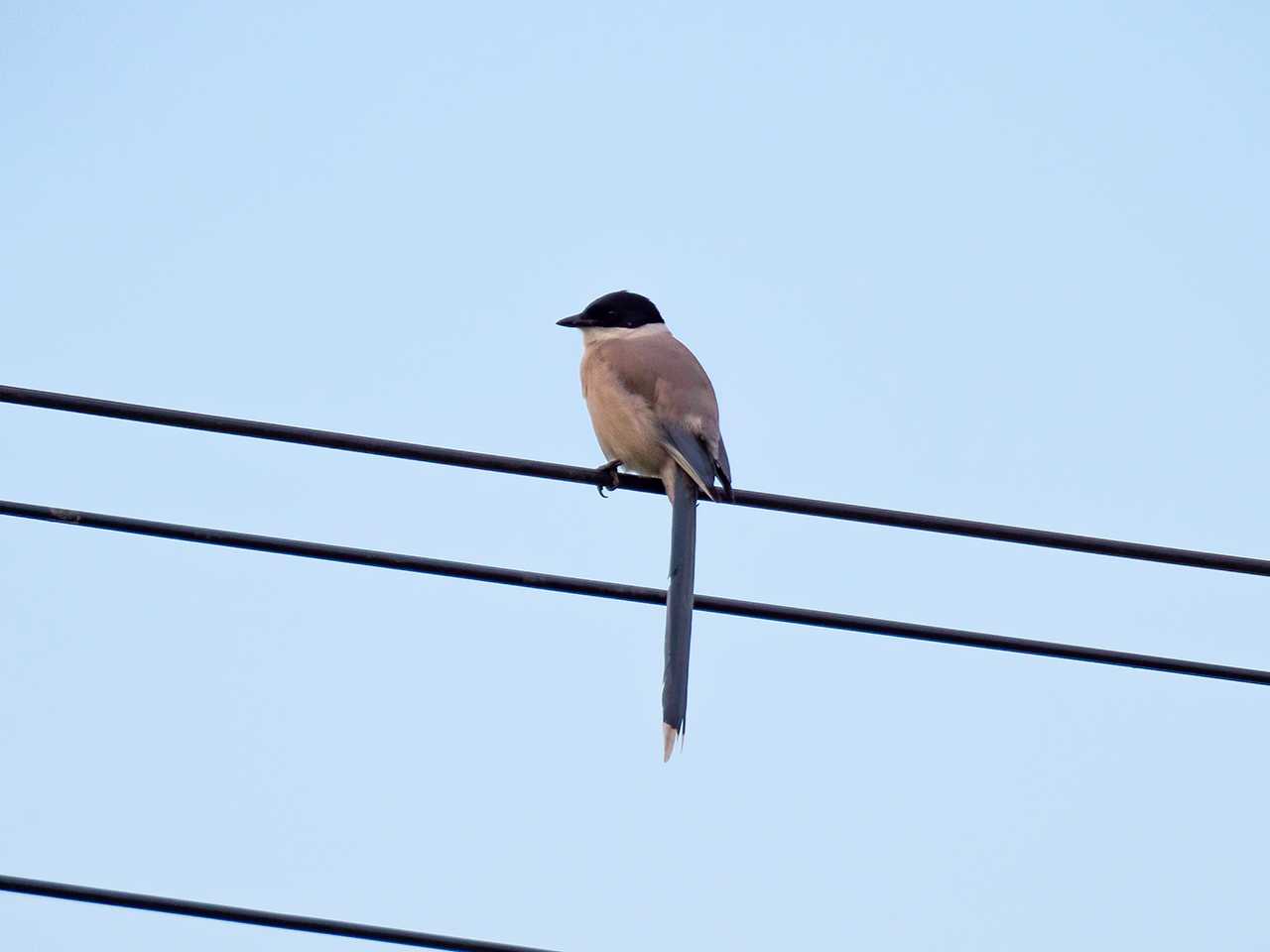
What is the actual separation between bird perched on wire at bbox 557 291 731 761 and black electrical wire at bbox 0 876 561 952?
1324mm

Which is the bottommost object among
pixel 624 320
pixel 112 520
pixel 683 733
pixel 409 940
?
pixel 409 940

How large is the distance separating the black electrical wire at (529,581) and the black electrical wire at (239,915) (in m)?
0.99

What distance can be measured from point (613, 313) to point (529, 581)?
3.73m

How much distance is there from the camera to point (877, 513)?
4.53 meters

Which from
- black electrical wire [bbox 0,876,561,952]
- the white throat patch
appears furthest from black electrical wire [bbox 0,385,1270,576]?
the white throat patch

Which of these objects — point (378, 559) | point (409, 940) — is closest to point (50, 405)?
point (378, 559)

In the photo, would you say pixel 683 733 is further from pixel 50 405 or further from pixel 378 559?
pixel 50 405

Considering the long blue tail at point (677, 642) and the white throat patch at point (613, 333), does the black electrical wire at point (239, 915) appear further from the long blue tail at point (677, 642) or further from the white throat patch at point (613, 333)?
the white throat patch at point (613, 333)

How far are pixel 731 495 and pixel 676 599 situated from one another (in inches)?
25.0

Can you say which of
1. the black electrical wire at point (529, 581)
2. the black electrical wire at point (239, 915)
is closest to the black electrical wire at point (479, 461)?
the black electrical wire at point (529, 581)

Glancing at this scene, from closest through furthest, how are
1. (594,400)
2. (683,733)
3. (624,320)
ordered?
(683,733), (594,400), (624,320)

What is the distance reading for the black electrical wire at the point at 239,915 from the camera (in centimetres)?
364

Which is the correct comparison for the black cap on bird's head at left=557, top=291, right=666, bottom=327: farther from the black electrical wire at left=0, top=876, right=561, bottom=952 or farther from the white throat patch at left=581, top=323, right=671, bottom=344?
the black electrical wire at left=0, top=876, right=561, bottom=952

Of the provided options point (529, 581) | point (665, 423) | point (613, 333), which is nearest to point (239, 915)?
point (529, 581)
